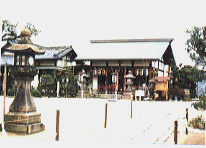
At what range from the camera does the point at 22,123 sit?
163 inches

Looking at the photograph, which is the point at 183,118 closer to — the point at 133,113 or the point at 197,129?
the point at 197,129

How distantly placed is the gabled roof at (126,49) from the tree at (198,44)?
45 centimetres

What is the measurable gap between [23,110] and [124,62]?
267 centimetres

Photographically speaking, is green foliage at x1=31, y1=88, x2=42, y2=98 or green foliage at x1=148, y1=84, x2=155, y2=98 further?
green foliage at x1=148, y1=84, x2=155, y2=98

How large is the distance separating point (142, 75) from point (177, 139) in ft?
6.92

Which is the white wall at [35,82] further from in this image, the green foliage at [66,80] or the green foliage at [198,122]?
the green foliage at [198,122]

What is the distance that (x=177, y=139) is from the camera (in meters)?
3.71

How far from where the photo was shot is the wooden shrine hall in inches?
191

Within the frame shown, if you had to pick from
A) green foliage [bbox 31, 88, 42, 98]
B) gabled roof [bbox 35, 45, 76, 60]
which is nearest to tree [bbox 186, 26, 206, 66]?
gabled roof [bbox 35, 45, 76, 60]

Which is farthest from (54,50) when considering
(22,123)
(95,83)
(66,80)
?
(95,83)

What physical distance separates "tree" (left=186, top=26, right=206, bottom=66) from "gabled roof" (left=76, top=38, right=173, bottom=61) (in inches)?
→ 17.9

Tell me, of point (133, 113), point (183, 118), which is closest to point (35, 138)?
point (133, 113)

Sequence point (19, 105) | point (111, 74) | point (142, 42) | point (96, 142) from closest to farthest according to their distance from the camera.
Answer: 1. point (96, 142)
2. point (19, 105)
3. point (142, 42)
4. point (111, 74)

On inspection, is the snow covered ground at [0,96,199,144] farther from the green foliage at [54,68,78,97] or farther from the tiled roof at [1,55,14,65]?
the tiled roof at [1,55,14,65]
